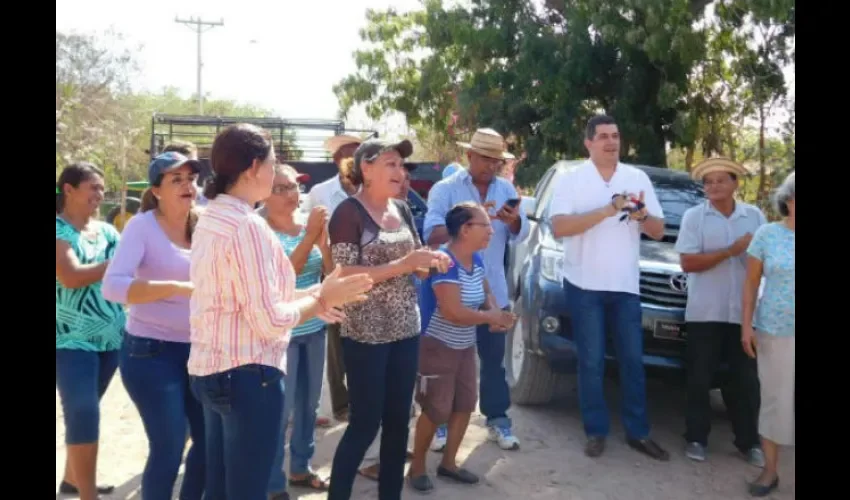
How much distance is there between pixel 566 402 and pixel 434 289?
2.54 metres

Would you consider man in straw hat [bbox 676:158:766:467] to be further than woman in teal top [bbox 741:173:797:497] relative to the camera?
Yes

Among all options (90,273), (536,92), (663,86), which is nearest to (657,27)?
(663,86)

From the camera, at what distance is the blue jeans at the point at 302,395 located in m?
4.58

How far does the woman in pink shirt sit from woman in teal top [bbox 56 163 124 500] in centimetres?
127

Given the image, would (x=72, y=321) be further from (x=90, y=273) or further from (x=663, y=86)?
(x=663, y=86)

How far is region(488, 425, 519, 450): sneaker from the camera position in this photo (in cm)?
561

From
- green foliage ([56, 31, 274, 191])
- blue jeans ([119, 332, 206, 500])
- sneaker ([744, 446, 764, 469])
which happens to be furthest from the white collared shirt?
green foliage ([56, 31, 274, 191])

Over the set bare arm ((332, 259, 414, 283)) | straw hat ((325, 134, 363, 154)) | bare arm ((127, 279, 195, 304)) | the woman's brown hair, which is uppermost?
straw hat ((325, 134, 363, 154))

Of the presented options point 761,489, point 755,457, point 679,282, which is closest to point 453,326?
point 679,282

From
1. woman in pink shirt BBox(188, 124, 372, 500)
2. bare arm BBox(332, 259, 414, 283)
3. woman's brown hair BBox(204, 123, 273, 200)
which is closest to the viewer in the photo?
woman in pink shirt BBox(188, 124, 372, 500)

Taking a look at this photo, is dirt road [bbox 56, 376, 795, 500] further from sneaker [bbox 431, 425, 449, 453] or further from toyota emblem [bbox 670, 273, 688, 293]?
toyota emblem [bbox 670, 273, 688, 293]

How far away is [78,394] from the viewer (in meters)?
4.02

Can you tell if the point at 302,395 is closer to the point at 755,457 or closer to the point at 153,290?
the point at 153,290
